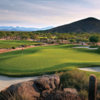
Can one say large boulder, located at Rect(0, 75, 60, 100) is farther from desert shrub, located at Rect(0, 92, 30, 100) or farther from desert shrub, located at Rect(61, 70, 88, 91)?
desert shrub, located at Rect(61, 70, 88, 91)

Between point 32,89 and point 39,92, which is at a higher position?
point 32,89

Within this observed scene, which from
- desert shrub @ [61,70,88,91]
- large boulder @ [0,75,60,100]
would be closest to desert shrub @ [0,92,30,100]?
large boulder @ [0,75,60,100]

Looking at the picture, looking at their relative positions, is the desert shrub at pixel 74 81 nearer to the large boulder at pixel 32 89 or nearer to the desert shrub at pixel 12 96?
the large boulder at pixel 32 89

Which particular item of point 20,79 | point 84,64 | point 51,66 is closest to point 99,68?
point 84,64

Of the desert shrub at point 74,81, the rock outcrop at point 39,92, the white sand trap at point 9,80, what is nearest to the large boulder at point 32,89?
the rock outcrop at point 39,92

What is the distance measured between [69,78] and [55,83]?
118 cm

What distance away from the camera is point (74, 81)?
8773 mm

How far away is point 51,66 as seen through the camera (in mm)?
12914

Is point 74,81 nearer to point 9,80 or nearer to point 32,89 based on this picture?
point 32,89

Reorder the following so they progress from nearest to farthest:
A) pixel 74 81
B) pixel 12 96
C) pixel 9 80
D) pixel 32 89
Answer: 1. pixel 12 96
2. pixel 32 89
3. pixel 74 81
4. pixel 9 80

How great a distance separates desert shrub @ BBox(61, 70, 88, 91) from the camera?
8462 mm

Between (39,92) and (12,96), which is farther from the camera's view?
(39,92)

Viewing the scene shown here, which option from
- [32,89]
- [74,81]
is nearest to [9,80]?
[32,89]

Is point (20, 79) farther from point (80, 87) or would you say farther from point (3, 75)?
point (80, 87)
